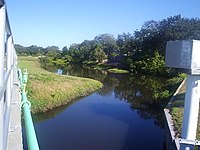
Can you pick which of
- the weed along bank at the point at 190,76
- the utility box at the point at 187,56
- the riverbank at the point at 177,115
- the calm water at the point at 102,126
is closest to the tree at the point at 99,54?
the calm water at the point at 102,126

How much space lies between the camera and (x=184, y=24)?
49281 millimetres

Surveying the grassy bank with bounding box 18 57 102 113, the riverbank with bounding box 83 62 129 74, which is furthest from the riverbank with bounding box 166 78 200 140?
the riverbank with bounding box 83 62 129 74

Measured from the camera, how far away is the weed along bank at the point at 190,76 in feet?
26.8

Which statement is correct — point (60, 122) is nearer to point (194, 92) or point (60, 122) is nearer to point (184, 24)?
point (194, 92)

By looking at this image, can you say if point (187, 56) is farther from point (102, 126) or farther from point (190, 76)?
point (102, 126)

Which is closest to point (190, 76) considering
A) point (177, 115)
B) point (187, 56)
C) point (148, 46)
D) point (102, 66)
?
point (187, 56)

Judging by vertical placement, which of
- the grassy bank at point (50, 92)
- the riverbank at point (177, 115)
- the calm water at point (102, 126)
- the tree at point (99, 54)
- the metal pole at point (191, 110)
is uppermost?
the tree at point (99, 54)

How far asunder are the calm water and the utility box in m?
6.09

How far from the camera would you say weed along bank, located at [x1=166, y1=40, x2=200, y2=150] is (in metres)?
8.18

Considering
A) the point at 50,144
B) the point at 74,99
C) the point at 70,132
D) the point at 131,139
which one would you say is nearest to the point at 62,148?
the point at 50,144

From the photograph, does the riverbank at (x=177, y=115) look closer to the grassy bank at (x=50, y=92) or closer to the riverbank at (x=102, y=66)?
the grassy bank at (x=50, y=92)

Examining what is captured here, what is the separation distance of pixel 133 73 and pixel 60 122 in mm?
37790

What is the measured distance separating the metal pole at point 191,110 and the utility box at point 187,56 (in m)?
0.52

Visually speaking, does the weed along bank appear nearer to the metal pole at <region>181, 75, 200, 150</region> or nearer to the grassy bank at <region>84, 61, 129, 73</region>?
the metal pole at <region>181, 75, 200, 150</region>
